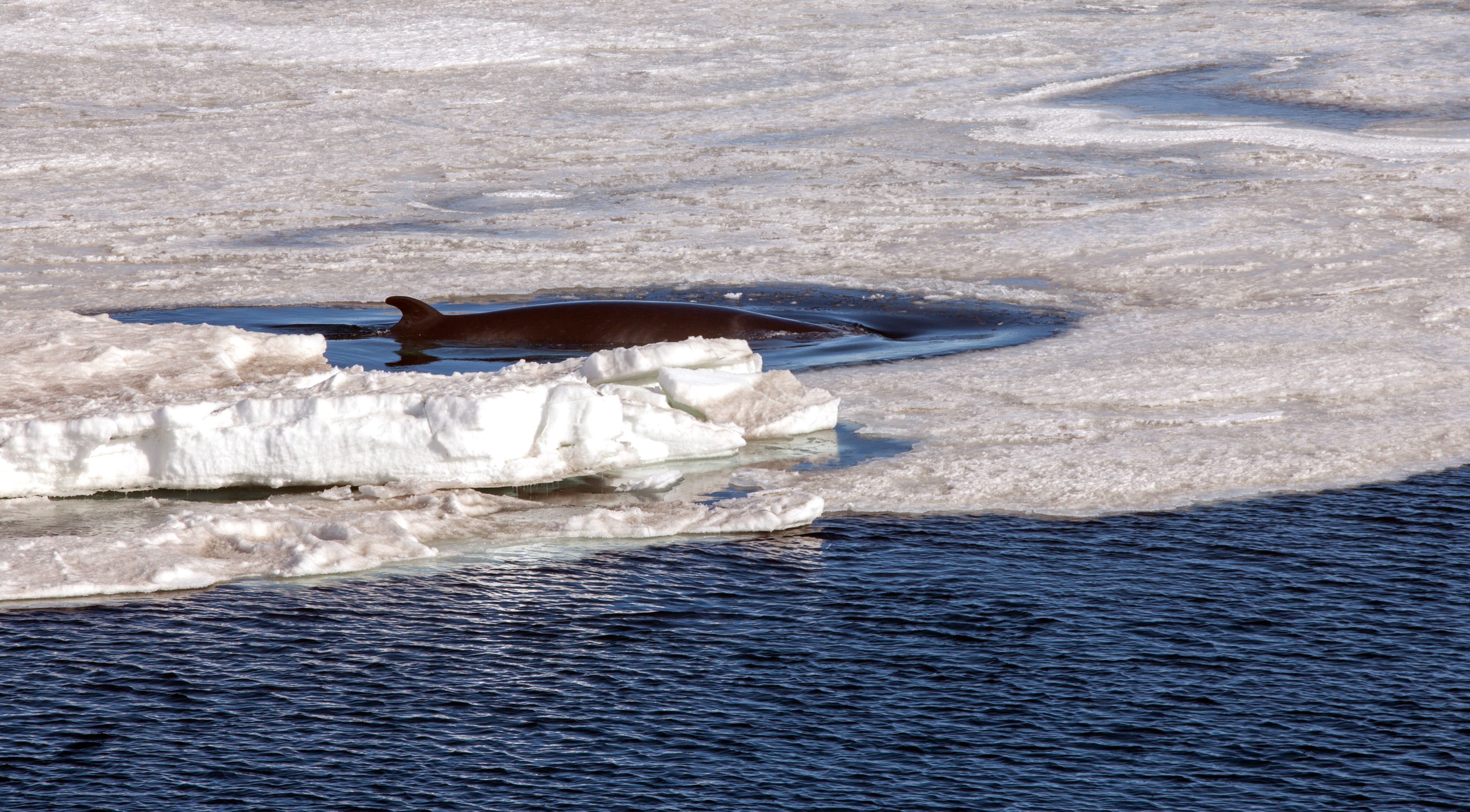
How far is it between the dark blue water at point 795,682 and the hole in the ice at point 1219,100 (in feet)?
48.7

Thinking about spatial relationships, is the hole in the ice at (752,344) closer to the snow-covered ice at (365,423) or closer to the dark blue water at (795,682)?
the snow-covered ice at (365,423)

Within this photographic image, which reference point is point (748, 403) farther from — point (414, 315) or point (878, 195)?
point (878, 195)

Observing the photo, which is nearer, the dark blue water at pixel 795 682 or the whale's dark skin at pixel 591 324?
the dark blue water at pixel 795 682

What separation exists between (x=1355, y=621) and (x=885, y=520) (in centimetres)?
206

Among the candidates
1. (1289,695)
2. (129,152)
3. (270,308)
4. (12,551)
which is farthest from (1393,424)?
(129,152)

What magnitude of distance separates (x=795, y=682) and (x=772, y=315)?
6.48 meters

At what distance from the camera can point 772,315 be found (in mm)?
11672

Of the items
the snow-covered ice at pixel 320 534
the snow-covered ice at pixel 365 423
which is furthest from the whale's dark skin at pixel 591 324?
the snow-covered ice at pixel 320 534

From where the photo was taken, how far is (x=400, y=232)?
1520cm

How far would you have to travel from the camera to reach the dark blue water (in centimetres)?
471

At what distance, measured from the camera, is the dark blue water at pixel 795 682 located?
15.5 ft

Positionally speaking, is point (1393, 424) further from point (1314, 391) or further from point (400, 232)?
point (400, 232)

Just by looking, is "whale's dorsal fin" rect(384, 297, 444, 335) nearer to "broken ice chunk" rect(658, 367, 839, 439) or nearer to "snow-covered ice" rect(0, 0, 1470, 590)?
"snow-covered ice" rect(0, 0, 1470, 590)

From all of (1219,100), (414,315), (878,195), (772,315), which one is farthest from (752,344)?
(1219,100)
